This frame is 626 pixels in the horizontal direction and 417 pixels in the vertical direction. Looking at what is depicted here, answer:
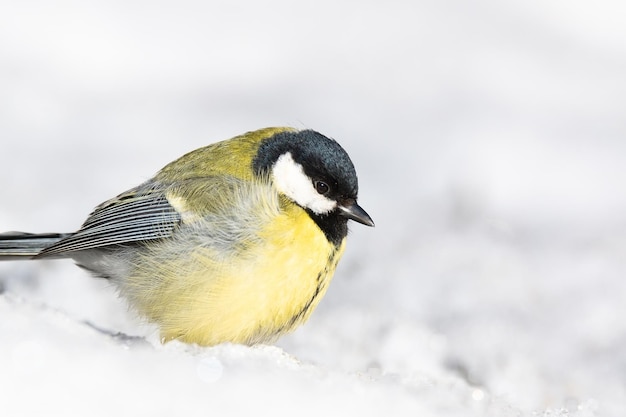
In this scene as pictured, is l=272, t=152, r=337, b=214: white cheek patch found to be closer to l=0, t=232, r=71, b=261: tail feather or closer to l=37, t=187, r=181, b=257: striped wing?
l=37, t=187, r=181, b=257: striped wing

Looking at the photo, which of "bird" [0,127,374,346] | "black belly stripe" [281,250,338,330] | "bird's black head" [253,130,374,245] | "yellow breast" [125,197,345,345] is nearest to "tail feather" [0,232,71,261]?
"bird" [0,127,374,346]

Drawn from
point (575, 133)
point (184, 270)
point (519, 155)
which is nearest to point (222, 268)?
point (184, 270)

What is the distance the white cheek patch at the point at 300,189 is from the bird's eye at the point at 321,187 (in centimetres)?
1

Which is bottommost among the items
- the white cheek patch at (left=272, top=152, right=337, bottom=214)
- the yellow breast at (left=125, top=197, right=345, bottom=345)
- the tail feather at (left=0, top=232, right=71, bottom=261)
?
the tail feather at (left=0, top=232, right=71, bottom=261)

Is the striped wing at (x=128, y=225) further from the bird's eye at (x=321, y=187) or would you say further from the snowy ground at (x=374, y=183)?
the bird's eye at (x=321, y=187)

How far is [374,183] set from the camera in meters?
6.63

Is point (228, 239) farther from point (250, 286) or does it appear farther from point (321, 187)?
A: point (321, 187)

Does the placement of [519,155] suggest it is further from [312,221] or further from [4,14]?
[4,14]

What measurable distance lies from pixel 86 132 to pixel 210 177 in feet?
12.2

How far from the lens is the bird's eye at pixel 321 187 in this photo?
3854 mm

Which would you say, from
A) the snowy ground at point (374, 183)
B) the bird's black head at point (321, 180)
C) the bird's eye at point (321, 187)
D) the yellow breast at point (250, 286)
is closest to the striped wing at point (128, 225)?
the yellow breast at point (250, 286)

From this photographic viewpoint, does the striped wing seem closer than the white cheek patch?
No

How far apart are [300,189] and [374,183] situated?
2824mm

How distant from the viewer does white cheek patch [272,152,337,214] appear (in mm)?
3844
